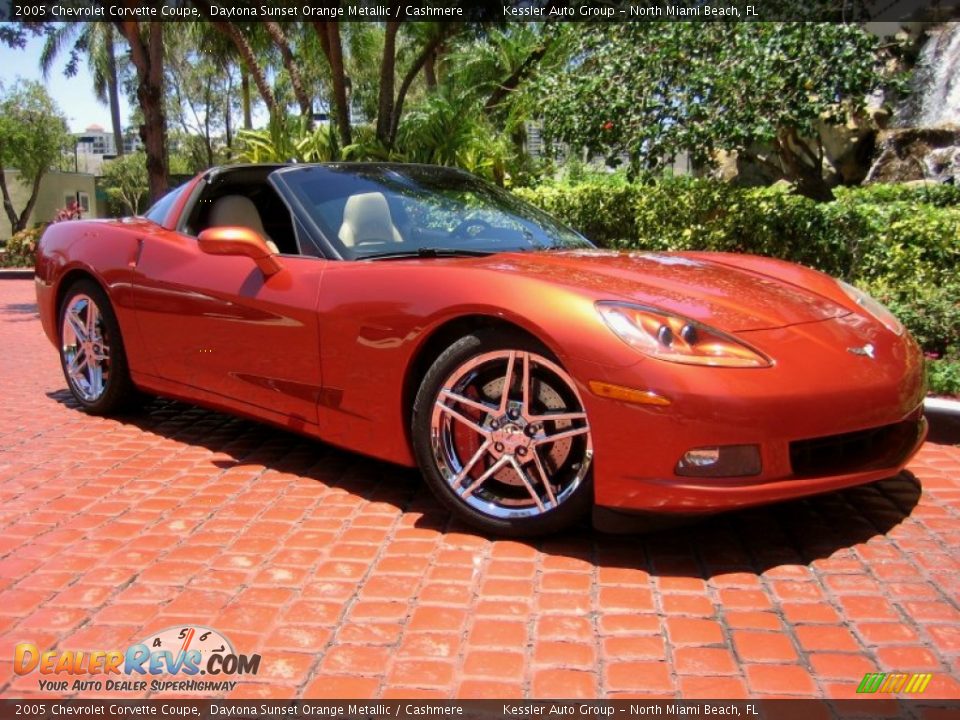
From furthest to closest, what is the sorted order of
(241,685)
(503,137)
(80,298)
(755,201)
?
(503,137) → (755,201) → (80,298) → (241,685)

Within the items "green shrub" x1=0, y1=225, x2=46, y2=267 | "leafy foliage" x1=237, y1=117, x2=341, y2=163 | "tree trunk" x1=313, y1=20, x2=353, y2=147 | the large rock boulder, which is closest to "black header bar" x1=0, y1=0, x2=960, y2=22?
"tree trunk" x1=313, y1=20, x2=353, y2=147

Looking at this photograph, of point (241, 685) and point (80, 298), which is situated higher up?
point (80, 298)

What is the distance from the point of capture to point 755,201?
6953 mm

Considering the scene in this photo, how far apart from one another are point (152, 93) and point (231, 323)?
948 centimetres

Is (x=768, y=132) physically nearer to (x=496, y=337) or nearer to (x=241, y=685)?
(x=496, y=337)

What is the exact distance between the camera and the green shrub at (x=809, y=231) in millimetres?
5527

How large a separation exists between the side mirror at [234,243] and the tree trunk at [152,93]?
921 centimetres

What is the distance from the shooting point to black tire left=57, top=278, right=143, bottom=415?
461 centimetres

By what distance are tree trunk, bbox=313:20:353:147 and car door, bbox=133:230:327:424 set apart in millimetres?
8725

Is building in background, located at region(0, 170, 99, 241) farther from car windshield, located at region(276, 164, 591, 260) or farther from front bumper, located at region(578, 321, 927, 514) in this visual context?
front bumper, located at region(578, 321, 927, 514)

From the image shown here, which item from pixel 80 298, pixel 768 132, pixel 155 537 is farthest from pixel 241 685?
pixel 768 132

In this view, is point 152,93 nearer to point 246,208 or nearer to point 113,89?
point 246,208

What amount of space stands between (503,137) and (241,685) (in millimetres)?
11402

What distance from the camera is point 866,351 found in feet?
9.37
